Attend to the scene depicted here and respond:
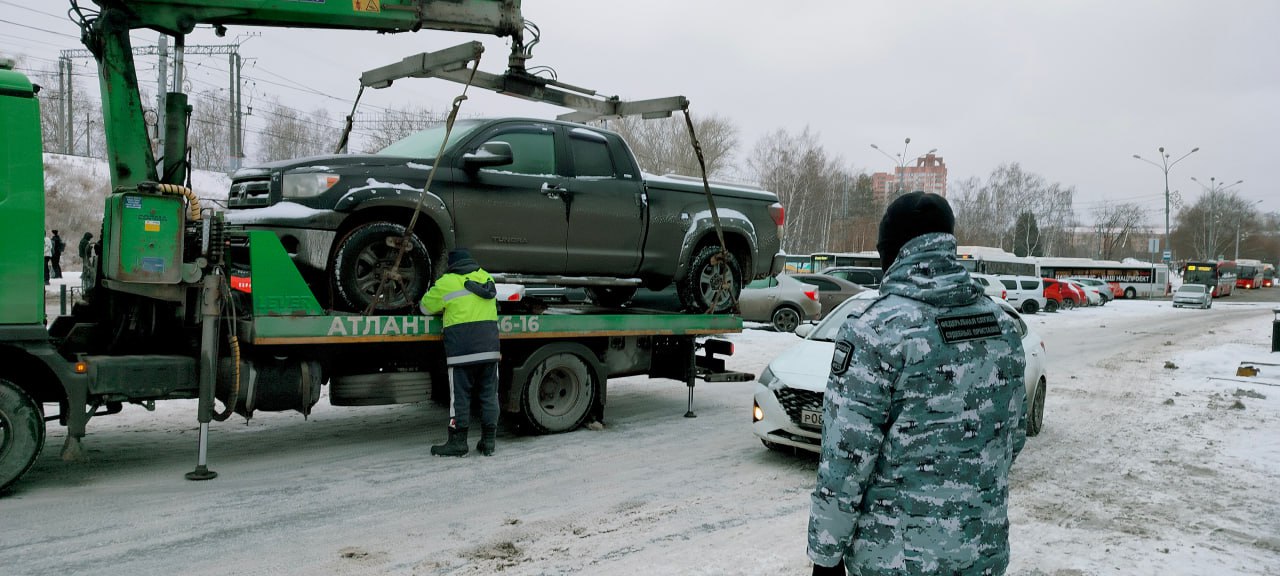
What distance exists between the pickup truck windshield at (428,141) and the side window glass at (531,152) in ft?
0.85

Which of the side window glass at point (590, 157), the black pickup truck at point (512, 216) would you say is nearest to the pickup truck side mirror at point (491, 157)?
the black pickup truck at point (512, 216)

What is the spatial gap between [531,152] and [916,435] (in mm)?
5779

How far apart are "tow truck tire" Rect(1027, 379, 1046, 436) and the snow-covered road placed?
0.61 feet

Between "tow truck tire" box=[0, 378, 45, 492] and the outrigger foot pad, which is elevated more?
"tow truck tire" box=[0, 378, 45, 492]

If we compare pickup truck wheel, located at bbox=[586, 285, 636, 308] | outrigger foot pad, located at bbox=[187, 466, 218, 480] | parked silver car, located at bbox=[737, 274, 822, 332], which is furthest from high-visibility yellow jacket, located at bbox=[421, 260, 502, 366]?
parked silver car, located at bbox=[737, 274, 822, 332]

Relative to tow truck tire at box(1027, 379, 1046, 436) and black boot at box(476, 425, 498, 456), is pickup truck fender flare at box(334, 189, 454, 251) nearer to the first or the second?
black boot at box(476, 425, 498, 456)

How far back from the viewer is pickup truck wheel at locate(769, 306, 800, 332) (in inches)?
757

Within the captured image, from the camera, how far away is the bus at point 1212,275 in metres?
55.9

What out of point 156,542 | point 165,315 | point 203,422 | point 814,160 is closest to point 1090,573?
point 156,542

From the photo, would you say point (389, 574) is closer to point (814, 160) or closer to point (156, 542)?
point (156, 542)

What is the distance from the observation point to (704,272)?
8875 millimetres

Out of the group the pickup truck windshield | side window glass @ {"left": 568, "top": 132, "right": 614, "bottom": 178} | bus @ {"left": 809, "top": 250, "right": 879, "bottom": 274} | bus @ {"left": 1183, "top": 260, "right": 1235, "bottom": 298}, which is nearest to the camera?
the pickup truck windshield

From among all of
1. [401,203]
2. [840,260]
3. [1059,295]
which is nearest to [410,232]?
[401,203]

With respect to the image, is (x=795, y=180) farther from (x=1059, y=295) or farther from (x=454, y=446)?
(x=454, y=446)
